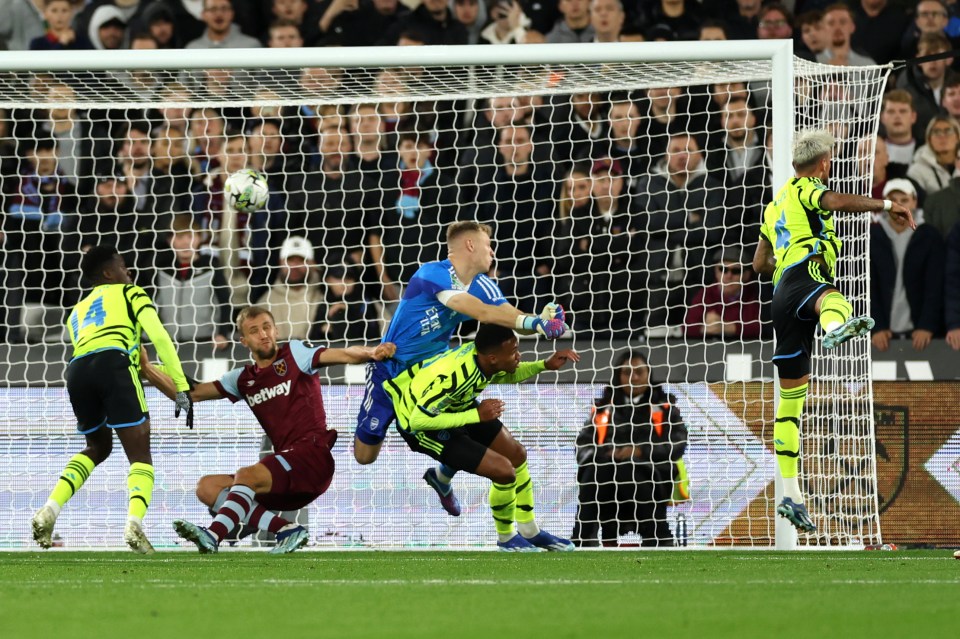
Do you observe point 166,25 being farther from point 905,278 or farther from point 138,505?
point 905,278

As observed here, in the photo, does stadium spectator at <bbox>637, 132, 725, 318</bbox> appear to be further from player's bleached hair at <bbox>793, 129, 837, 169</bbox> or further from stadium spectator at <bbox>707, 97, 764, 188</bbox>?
player's bleached hair at <bbox>793, 129, 837, 169</bbox>

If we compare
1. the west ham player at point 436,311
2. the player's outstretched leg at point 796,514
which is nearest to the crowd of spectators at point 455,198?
the west ham player at point 436,311

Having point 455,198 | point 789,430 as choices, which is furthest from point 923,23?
point 789,430

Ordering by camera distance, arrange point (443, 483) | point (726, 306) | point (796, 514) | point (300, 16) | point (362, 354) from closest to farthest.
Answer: point (796, 514)
point (362, 354)
point (443, 483)
point (726, 306)
point (300, 16)

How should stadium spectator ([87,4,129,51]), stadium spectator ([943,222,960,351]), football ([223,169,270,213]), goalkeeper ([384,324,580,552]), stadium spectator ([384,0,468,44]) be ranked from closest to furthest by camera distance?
goalkeeper ([384,324,580,552]) < football ([223,169,270,213]) < stadium spectator ([943,222,960,351]) < stadium spectator ([384,0,468,44]) < stadium spectator ([87,4,129,51])

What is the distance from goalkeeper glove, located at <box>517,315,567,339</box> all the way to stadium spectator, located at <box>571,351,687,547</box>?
1.81 metres

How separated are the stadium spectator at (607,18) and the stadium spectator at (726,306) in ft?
8.82

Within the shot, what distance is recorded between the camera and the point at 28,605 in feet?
15.5

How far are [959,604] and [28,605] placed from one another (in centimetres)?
305

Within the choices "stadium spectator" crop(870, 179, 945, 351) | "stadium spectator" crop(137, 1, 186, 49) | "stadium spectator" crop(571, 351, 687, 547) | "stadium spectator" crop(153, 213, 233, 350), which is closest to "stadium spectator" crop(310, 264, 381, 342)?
"stadium spectator" crop(153, 213, 233, 350)

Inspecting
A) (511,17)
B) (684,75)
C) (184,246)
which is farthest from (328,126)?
(684,75)

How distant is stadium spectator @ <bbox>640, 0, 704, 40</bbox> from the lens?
1259 centimetres

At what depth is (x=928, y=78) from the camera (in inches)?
479

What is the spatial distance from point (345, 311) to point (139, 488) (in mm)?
3165
